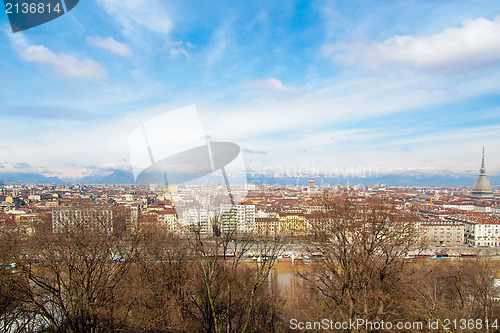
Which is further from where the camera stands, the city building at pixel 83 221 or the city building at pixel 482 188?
the city building at pixel 482 188

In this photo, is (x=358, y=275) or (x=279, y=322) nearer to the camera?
(x=358, y=275)

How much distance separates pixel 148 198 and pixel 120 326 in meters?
31.4

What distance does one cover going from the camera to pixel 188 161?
4082 millimetres

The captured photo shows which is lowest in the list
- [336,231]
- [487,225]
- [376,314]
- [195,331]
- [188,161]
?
[487,225]

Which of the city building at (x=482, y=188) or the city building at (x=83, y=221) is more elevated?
the city building at (x=83, y=221)

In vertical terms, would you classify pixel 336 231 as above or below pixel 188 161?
below

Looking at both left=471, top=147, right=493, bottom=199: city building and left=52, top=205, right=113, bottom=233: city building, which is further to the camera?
left=471, top=147, right=493, bottom=199: city building

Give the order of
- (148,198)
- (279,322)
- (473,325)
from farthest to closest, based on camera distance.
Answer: (148,198)
(279,322)
(473,325)

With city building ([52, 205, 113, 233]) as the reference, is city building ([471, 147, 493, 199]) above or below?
below

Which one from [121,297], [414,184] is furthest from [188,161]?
[414,184]

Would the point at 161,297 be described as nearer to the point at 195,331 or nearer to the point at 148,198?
the point at 195,331

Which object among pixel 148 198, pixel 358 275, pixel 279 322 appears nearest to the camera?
pixel 358 275

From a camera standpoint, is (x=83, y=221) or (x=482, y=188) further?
(x=482, y=188)

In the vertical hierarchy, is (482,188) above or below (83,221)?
below
